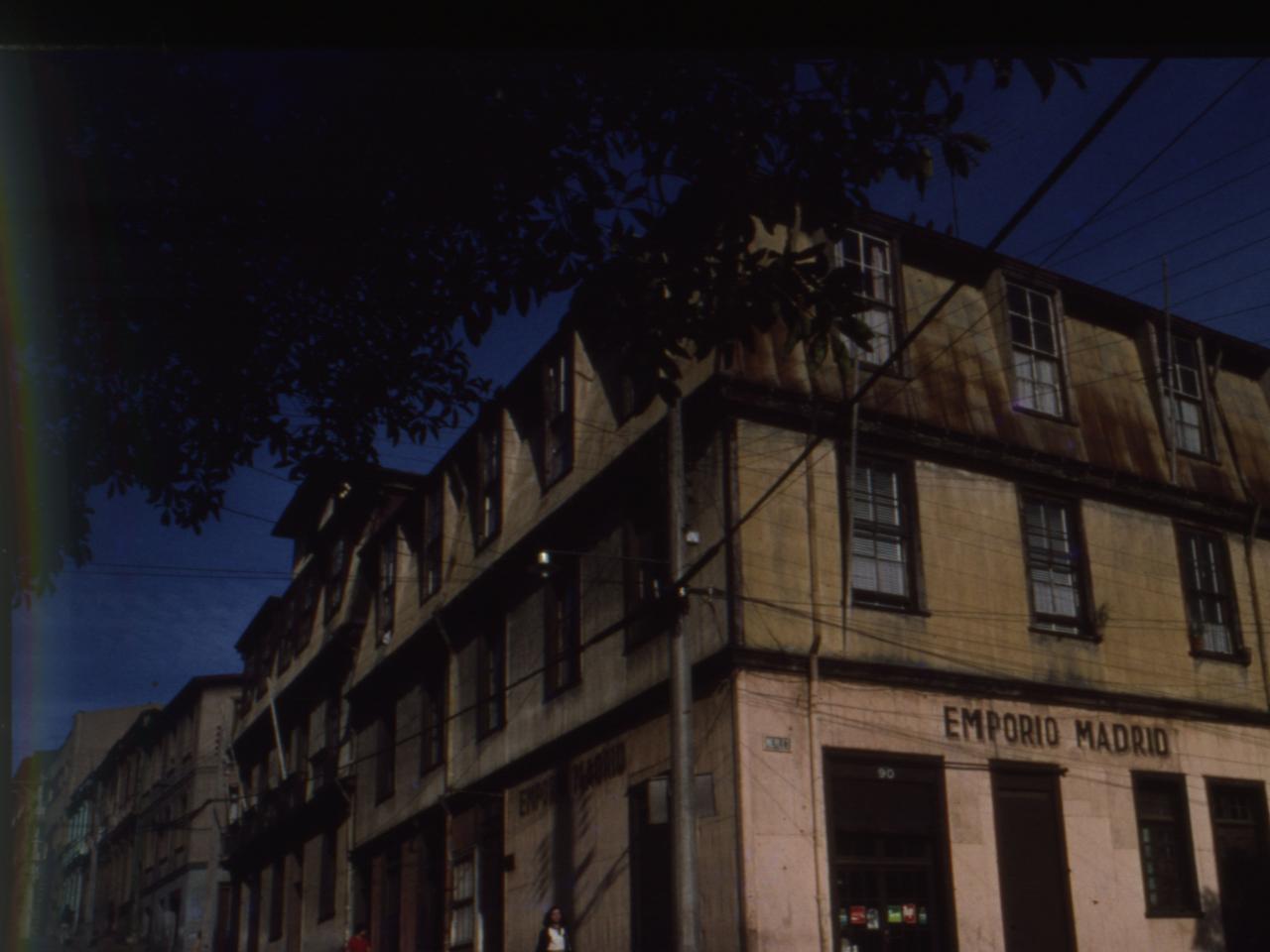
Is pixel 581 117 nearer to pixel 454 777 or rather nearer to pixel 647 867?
pixel 647 867

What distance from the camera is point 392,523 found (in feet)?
110

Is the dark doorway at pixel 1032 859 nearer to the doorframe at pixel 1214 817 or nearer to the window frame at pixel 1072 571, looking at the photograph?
the window frame at pixel 1072 571

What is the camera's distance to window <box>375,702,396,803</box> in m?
31.3

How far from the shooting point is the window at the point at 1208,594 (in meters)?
22.9

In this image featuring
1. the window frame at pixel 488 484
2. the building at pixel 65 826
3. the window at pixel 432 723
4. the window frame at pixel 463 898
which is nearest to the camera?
the window frame at pixel 463 898

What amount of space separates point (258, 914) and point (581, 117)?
131 feet

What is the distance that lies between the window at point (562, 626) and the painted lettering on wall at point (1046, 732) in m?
6.27

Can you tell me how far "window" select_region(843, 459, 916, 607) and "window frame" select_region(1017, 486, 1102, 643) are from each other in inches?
95.2

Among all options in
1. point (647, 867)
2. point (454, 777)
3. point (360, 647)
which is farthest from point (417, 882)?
point (647, 867)

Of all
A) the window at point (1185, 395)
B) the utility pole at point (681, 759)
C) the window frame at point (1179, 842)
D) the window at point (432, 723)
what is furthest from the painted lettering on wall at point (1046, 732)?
the window at point (432, 723)

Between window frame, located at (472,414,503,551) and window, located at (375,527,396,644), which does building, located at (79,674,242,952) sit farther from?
window frame, located at (472,414,503,551)

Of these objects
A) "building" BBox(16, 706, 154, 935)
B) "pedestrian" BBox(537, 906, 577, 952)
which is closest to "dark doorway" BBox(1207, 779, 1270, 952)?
"pedestrian" BBox(537, 906, 577, 952)

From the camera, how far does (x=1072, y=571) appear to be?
21.5m

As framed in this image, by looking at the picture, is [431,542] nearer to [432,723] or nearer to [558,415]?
[432,723]
